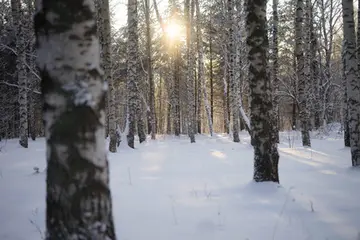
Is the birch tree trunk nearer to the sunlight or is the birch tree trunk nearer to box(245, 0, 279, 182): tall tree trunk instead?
the sunlight

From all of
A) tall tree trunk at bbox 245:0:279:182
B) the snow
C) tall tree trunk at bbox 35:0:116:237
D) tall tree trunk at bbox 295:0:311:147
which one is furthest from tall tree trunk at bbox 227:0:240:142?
tall tree trunk at bbox 35:0:116:237

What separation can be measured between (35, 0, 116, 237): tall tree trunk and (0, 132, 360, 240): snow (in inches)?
45.3

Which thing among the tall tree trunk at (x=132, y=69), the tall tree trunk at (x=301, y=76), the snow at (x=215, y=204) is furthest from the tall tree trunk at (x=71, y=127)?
the tall tree trunk at (x=301, y=76)

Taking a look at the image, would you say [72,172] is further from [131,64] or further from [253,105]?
[131,64]

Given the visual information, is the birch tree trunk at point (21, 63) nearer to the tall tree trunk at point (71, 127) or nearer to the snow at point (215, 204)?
the snow at point (215, 204)

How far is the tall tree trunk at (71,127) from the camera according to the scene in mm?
1783

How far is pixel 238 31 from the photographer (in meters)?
12.9

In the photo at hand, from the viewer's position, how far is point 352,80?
6008 millimetres

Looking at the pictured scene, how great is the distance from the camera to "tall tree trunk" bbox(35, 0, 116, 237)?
1.78 m

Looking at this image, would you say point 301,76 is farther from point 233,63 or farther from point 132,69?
point 132,69

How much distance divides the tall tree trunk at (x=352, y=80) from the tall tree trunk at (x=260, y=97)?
8.05 feet

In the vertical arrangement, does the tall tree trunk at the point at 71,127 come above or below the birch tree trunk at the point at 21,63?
below

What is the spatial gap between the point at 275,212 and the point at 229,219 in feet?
2.12

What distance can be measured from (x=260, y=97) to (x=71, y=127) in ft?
11.6
